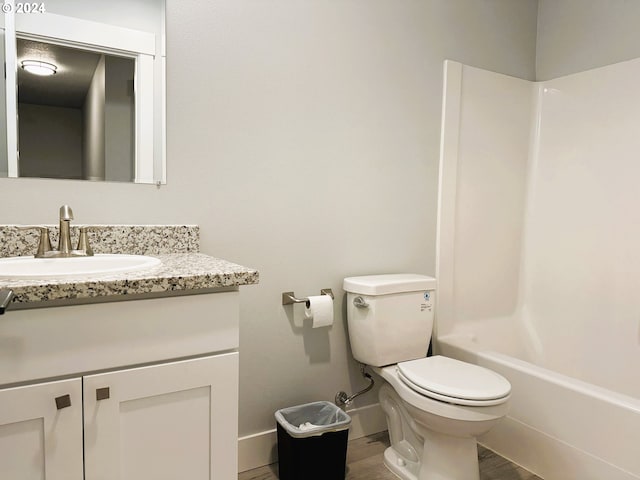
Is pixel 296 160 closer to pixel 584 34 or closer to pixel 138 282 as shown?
pixel 138 282

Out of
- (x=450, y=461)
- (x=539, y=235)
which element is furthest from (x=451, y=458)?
(x=539, y=235)

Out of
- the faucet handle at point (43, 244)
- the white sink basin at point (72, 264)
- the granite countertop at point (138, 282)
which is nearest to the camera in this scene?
the granite countertop at point (138, 282)

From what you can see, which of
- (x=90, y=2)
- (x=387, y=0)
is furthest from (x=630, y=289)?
(x=90, y=2)

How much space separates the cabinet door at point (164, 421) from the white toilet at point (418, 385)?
0.73m

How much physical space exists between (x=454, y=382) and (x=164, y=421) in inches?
38.5

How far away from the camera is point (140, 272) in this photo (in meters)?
1.04

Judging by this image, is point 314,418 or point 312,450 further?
point 314,418

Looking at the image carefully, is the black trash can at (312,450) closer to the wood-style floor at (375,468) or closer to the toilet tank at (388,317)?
the wood-style floor at (375,468)

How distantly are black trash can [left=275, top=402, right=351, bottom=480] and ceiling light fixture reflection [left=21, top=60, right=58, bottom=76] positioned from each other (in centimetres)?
143

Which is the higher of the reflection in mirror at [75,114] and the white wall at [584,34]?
the white wall at [584,34]

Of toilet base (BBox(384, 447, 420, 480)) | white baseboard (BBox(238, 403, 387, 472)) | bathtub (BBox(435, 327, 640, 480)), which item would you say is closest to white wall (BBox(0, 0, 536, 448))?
white baseboard (BBox(238, 403, 387, 472))

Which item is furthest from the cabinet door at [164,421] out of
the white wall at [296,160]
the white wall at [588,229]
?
the white wall at [588,229]

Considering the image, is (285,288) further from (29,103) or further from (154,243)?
(29,103)

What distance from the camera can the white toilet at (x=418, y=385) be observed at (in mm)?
1458
